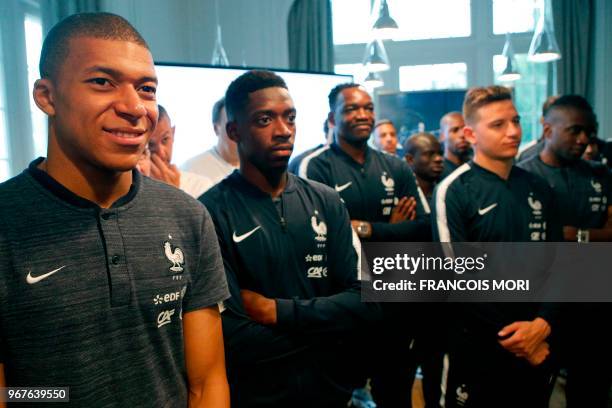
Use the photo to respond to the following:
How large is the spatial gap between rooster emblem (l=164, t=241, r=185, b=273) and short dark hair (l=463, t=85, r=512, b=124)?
1.73 metres

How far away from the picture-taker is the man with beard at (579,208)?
2.61 metres

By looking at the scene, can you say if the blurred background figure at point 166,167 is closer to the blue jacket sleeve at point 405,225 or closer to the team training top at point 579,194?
the blue jacket sleeve at point 405,225

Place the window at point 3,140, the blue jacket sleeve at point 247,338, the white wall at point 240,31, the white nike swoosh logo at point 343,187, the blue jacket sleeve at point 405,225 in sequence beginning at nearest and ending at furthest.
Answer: the blue jacket sleeve at point 247,338 → the blue jacket sleeve at point 405,225 → the white nike swoosh logo at point 343,187 → the window at point 3,140 → the white wall at point 240,31

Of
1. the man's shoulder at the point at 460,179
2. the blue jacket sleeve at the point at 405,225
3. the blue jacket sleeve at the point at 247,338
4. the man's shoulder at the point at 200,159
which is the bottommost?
the blue jacket sleeve at the point at 247,338

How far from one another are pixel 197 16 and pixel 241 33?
0.61 m

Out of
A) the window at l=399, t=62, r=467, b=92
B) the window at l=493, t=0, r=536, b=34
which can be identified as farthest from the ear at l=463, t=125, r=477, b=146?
the window at l=493, t=0, r=536, b=34

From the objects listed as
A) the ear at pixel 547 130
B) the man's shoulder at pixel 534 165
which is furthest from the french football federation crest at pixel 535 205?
the ear at pixel 547 130

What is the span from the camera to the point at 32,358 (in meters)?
0.89

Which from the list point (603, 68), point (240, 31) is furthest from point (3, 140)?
point (603, 68)

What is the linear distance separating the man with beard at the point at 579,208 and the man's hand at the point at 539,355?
0.52 meters

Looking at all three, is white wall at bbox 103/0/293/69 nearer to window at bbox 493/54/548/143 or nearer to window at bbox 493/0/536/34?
window at bbox 493/0/536/34

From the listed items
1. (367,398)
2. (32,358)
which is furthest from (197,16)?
(32,358)

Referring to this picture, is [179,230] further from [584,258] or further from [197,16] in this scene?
[197,16]

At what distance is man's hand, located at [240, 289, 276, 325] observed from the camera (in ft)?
5.08
